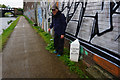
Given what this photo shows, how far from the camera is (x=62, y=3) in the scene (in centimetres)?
413

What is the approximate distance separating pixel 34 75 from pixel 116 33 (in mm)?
2487

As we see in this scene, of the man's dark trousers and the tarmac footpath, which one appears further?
the man's dark trousers

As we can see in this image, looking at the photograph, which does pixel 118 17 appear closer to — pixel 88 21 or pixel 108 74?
pixel 88 21

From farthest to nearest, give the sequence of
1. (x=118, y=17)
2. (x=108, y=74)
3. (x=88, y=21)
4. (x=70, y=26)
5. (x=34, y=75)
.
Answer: (x=70, y=26) < (x=88, y=21) < (x=34, y=75) < (x=108, y=74) < (x=118, y=17)

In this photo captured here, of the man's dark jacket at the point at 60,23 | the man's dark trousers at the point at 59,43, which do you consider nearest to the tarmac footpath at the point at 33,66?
the man's dark trousers at the point at 59,43

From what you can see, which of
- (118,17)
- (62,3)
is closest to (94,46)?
(118,17)

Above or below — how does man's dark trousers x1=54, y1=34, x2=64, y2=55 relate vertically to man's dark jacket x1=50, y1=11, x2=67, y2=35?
below

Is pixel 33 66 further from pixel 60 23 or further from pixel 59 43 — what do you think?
pixel 60 23

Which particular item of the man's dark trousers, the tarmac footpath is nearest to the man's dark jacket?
the man's dark trousers

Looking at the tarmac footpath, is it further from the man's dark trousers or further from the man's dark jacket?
the man's dark jacket

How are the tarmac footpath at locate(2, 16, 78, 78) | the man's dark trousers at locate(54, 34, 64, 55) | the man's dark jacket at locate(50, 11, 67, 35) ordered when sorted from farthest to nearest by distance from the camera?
the man's dark trousers at locate(54, 34, 64, 55), the man's dark jacket at locate(50, 11, 67, 35), the tarmac footpath at locate(2, 16, 78, 78)

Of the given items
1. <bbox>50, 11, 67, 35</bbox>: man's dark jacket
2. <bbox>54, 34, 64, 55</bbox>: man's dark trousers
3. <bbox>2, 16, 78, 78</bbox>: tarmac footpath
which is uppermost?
<bbox>50, 11, 67, 35</bbox>: man's dark jacket

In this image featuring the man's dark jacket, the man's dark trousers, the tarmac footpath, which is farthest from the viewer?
the man's dark trousers

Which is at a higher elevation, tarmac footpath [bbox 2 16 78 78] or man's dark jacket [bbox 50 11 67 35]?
man's dark jacket [bbox 50 11 67 35]
